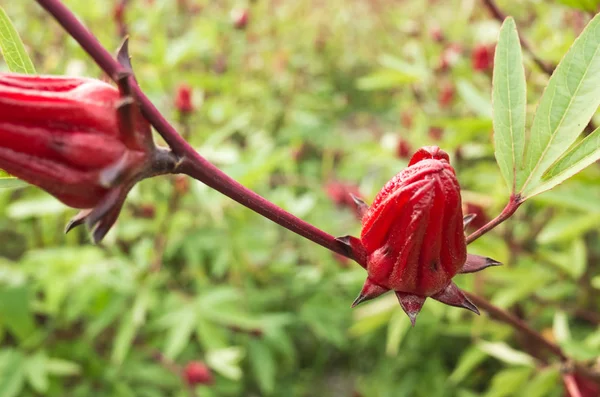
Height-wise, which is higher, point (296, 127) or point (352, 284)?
point (296, 127)

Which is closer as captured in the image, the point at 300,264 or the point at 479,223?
the point at 479,223

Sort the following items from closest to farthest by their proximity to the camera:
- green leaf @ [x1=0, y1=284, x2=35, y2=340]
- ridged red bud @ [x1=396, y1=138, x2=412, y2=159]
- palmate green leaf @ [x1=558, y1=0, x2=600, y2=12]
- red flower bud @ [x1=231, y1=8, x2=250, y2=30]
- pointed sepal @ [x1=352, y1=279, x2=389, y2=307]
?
pointed sepal @ [x1=352, y1=279, x2=389, y2=307] → palmate green leaf @ [x1=558, y1=0, x2=600, y2=12] → green leaf @ [x1=0, y1=284, x2=35, y2=340] → ridged red bud @ [x1=396, y1=138, x2=412, y2=159] → red flower bud @ [x1=231, y1=8, x2=250, y2=30]

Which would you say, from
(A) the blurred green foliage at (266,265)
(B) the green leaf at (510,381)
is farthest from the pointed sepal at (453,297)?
(B) the green leaf at (510,381)

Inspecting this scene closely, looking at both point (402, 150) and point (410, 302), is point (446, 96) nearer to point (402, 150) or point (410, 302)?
point (402, 150)

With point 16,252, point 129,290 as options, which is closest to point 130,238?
point 129,290

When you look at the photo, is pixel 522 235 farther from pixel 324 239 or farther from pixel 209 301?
pixel 324 239

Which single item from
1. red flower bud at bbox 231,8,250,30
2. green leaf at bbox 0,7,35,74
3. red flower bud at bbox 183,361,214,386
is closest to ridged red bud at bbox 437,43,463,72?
red flower bud at bbox 231,8,250,30

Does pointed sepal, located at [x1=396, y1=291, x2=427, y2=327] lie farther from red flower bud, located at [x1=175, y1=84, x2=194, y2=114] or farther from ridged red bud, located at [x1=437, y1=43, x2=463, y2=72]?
ridged red bud, located at [x1=437, y1=43, x2=463, y2=72]
